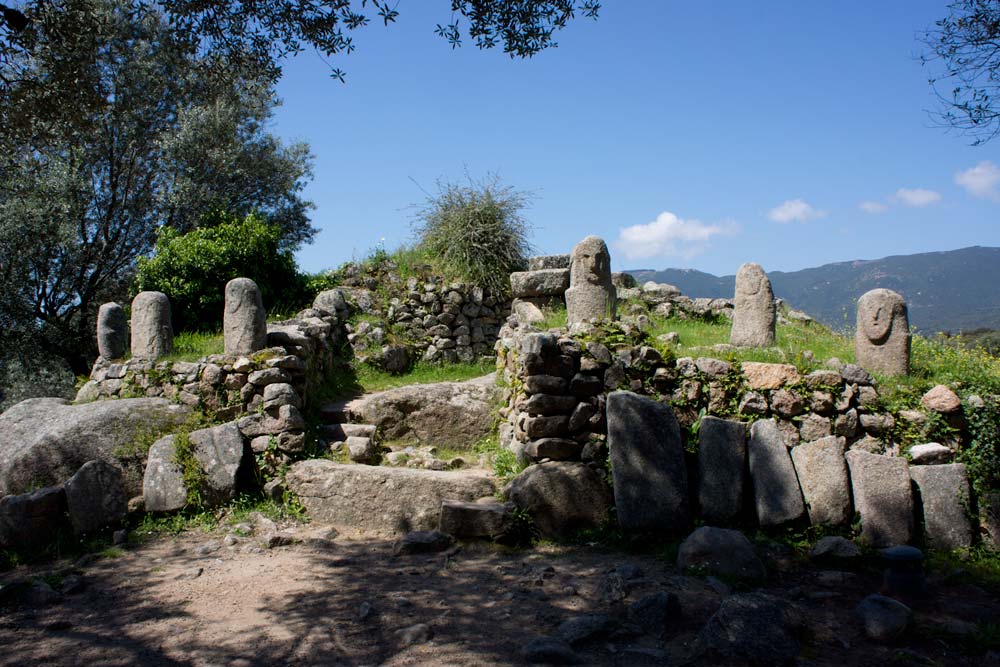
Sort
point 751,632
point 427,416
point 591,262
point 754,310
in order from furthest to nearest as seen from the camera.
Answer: point 427,416 → point 591,262 → point 754,310 → point 751,632

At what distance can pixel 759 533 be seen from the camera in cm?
670

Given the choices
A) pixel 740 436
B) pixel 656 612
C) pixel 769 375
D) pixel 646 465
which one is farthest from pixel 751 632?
pixel 769 375

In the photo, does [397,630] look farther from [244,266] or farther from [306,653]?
[244,266]

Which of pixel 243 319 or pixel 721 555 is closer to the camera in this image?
pixel 721 555

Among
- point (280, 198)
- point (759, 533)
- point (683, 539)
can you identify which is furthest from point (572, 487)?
point (280, 198)

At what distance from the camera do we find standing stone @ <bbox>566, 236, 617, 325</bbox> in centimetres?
969

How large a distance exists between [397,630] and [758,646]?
2.45 metres

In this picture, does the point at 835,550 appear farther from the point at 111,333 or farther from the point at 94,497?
the point at 111,333

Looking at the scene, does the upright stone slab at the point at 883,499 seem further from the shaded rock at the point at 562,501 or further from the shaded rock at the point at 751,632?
the shaded rock at the point at 562,501

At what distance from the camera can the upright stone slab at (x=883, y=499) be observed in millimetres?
6441

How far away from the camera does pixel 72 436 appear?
828cm

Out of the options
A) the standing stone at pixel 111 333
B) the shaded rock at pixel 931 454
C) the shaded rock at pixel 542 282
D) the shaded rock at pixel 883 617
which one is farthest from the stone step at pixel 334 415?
the shaded rock at pixel 931 454

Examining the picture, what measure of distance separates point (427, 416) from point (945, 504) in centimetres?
617

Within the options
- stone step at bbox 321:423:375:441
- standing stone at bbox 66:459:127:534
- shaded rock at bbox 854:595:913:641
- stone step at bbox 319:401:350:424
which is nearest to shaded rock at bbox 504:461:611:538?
shaded rock at bbox 854:595:913:641
